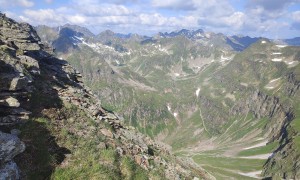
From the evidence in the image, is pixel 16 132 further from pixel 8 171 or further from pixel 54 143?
pixel 8 171

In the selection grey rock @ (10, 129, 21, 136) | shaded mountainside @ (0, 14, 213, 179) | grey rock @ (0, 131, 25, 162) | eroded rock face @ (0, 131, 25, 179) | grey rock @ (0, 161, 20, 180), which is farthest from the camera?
grey rock @ (10, 129, 21, 136)

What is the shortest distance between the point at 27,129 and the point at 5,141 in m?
7.62

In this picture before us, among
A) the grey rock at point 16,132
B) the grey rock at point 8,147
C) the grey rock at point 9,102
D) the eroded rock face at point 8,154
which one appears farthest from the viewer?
the grey rock at point 9,102

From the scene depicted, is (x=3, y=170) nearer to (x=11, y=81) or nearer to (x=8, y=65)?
(x=11, y=81)

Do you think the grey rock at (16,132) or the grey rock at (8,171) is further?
the grey rock at (16,132)

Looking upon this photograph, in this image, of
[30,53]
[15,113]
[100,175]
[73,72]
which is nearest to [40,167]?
[100,175]

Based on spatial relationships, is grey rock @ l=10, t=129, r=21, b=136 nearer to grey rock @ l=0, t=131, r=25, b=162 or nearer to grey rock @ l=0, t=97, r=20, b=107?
grey rock @ l=0, t=97, r=20, b=107

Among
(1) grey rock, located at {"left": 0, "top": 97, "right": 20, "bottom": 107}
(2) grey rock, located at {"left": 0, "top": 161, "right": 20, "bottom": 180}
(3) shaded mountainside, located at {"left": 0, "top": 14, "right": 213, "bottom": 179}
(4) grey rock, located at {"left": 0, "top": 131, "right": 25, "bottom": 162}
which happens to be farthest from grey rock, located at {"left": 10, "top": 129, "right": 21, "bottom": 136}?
(2) grey rock, located at {"left": 0, "top": 161, "right": 20, "bottom": 180}

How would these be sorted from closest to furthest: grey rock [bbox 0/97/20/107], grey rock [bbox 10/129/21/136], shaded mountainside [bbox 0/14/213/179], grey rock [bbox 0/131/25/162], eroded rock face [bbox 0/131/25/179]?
eroded rock face [bbox 0/131/25/179] → grey rock [bbox 0/131/25/162] → shaded mountainside [bbox 0/14/213/179] → grey rock [bbox 10/129/21/136] → grey rock [bbox 0/97/20/107]

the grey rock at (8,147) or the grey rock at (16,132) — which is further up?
the grey rock at (8,147)

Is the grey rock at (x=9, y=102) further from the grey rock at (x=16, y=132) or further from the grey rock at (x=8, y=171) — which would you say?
the grey rock at (x=8, y=171)

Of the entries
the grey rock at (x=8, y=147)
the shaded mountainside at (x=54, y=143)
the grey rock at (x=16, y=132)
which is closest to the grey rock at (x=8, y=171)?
the shaded mountainside at (x=54, y=143)

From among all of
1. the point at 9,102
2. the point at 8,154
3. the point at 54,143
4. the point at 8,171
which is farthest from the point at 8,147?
the point at 54,143

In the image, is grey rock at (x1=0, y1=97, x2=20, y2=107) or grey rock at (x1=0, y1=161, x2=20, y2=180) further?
grey rock at (x1=0, y1=97, x2=20, y2=107)
